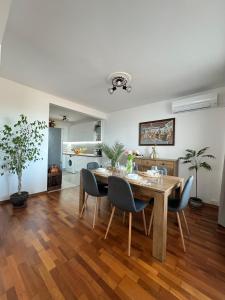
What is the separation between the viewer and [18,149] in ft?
9.02

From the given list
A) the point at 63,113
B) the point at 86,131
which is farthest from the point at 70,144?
the point at 63,113

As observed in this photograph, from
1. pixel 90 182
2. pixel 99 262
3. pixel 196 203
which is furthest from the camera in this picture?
pixel 196 203

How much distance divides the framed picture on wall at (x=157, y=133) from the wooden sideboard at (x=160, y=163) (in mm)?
577

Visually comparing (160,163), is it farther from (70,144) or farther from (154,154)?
(70,144)

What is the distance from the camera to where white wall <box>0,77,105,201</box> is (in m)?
2.87

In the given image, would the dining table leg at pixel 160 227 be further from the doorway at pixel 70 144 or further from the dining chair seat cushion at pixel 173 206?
the doorway at pixel 70 144

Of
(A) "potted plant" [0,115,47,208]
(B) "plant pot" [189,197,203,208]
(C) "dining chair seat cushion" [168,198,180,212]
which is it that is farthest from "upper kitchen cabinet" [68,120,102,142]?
(C) "dining chair seat cushion" [168,198,180,212]

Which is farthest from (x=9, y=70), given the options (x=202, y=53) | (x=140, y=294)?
(x=140, y=294)

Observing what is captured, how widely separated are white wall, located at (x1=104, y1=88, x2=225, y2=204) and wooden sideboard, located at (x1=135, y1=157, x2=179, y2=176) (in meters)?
0.36

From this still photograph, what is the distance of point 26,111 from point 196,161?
4.15 m

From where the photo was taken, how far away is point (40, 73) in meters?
2.54

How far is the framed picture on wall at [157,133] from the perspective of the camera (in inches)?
145

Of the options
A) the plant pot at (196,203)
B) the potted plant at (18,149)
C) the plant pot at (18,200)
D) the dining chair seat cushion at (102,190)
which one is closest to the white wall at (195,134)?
the plant pot at (196,203)

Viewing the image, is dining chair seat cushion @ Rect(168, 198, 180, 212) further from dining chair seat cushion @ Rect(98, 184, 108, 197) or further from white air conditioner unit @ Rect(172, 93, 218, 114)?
white air conditioner unit @ Rect(172, 93, 218, 114)
